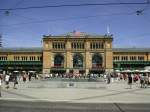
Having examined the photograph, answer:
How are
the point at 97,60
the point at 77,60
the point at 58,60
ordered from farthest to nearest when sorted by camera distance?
1. the point at 58,60
2. the point at 97,60
3. the point at 77,60

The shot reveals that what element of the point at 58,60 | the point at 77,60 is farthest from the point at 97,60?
the point at 58,60

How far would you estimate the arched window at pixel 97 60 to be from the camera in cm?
10944

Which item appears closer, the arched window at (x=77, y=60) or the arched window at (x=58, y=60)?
the arched window at (x=77, y=60)

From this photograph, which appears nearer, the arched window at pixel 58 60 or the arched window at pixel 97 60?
the arched window at pixel 97 60

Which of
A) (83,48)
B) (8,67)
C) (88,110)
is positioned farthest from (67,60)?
(88,110)

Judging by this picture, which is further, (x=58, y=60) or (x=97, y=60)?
(x=58, y=60)

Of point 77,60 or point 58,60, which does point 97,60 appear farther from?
point 58,60

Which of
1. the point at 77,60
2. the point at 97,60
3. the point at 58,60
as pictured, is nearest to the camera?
the point at 77,60

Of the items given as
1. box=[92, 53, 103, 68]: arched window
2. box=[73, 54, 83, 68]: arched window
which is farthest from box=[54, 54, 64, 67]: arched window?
box=[92, 53, 103, 68]: arched window

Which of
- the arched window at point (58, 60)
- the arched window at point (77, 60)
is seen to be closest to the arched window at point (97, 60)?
the arched window at point (77, 60)

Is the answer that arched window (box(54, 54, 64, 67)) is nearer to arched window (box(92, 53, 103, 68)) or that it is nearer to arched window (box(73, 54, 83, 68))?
arched window (box(73, 54, 83, 68))

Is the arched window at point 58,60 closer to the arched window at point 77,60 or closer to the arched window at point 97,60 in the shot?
the arched window at point 77,60

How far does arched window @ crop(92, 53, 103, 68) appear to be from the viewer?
10944cm

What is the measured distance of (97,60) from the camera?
11056 cm
